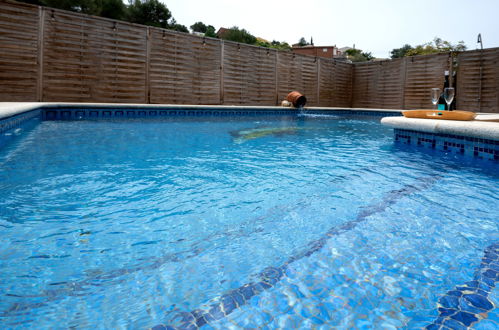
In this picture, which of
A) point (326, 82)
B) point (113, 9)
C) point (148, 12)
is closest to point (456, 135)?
point (326, 82)

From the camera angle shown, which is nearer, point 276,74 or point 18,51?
point 18,51

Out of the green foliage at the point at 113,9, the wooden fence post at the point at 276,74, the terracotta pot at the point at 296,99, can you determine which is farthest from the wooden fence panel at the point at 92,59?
the green foliage at the point at 113,9

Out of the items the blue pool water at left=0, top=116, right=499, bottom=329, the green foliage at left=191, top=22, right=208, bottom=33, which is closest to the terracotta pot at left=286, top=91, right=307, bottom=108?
the blue pool water at left=0, top=116, right=499, bottom=329

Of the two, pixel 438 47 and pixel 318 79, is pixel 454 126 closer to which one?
pixel 318 79

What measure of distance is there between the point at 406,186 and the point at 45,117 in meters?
7.75

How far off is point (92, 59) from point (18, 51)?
174 centimetres

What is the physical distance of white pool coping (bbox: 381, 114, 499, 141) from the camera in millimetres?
3605

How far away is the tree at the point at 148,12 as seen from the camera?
30.9 meters

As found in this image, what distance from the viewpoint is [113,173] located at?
3.03 m

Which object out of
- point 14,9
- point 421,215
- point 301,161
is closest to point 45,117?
point 14,9

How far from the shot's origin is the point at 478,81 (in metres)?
11.5

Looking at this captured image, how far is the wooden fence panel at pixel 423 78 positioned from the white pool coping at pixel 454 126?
9167mm

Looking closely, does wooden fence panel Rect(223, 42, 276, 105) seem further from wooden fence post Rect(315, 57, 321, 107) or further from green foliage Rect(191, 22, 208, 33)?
green foliage Rect(191, 22, 208, 33)

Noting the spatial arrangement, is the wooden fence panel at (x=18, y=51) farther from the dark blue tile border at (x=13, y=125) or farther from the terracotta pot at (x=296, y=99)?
the terracotta pot at (x=296, y=99)
